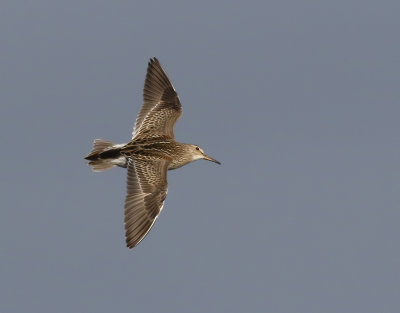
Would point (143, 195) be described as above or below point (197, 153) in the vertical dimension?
below

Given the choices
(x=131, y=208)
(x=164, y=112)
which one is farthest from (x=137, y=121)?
(x=131, y=208)

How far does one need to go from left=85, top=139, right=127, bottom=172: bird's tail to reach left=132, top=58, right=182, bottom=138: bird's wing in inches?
51.3

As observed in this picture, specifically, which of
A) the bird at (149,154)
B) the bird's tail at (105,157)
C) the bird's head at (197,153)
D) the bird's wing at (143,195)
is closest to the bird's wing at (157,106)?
the bird at (149,154)

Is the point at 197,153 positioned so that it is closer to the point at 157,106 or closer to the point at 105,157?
the point at 157,106

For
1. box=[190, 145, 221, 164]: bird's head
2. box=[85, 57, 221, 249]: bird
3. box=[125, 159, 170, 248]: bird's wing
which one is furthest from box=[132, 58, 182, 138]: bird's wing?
box=[125, 159, 170, 248]: bird's wing

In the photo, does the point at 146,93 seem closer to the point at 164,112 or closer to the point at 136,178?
the point at 164,112

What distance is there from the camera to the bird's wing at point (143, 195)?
2567cm

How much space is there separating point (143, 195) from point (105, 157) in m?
2.48

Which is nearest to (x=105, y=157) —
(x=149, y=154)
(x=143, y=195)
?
(x=149, y=154)

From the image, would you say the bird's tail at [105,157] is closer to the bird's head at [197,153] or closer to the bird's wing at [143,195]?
the bird's wing at [143,195]

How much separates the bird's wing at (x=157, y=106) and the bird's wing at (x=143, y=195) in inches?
98.1

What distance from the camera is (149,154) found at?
28.2 metres

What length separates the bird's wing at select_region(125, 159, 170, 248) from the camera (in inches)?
1011

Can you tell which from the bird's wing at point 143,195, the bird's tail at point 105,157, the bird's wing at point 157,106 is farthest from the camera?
the bird's wing at point 157,106
